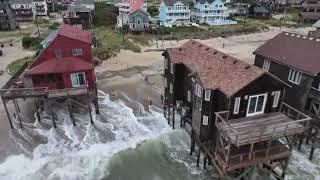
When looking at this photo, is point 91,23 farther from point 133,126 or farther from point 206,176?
point 206,176

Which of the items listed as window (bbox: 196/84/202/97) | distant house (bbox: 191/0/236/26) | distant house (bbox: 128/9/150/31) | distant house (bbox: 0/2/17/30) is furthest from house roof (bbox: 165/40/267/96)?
distant house (bbox: 0/2/17/30)

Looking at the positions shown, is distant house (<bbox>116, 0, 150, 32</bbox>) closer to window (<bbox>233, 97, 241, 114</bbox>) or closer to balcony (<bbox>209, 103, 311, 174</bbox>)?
window (<bbox>233, 97, 241, 114</bbox>)

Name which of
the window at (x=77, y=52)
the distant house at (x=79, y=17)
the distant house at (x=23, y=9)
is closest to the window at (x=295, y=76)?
the window at (x=77, y=52)

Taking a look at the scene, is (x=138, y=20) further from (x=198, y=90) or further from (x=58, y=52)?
(x=198, y=90)

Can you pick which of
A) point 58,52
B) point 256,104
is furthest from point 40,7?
point 256,104

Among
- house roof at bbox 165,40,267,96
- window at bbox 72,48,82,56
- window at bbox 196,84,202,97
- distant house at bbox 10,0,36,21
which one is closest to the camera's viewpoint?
house roof at bbox 165,40,267,96

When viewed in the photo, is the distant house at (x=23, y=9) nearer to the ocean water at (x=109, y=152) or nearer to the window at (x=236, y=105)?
the ocean water at (x=109, y=152)
